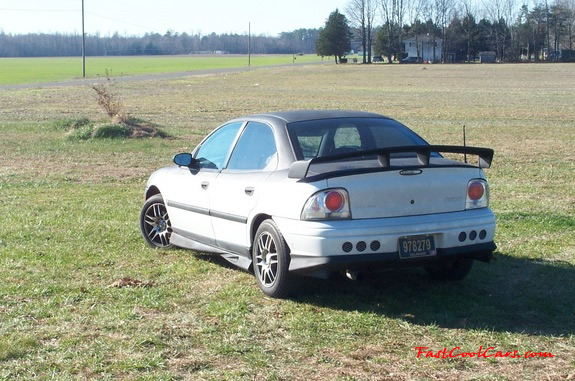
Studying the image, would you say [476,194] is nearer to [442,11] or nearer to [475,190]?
[475,190]

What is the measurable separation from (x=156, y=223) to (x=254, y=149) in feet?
6.11

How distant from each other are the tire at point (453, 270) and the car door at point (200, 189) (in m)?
1.99

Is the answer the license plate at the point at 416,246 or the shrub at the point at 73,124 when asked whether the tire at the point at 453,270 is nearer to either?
the license plate at the point at 416,246

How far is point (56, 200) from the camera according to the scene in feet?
38.6

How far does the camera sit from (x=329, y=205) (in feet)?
20.2

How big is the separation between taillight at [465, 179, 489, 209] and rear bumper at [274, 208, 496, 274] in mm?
149

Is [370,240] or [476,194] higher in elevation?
[476,194]

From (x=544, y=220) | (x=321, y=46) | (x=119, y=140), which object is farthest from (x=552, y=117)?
(x=321, y=46)

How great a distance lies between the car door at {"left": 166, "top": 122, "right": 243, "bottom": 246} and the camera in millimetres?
7668

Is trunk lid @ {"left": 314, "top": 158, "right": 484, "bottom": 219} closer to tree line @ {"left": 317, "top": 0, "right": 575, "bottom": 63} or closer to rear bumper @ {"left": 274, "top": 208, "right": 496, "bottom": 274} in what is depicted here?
rear bumper @ {"left": 274, "top": 208, "right": 496, "bottom": 274}

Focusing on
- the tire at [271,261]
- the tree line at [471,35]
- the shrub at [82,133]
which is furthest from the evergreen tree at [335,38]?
the tire at [271,261]

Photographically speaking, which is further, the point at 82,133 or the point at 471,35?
the point at 471,35

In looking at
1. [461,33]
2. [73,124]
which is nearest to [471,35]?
[461,33]

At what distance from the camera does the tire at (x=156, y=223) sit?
8.63 metres
